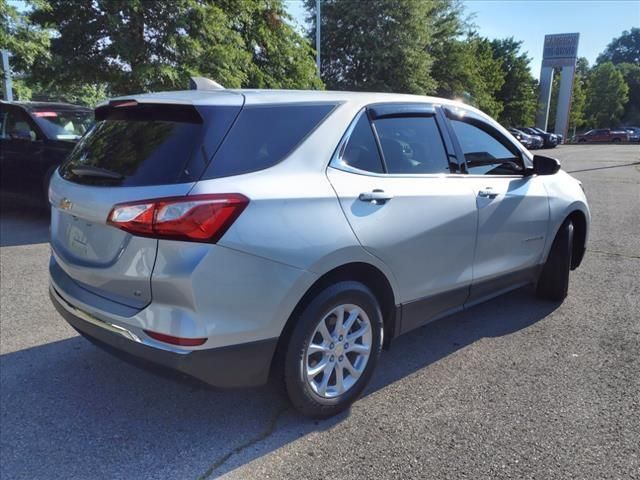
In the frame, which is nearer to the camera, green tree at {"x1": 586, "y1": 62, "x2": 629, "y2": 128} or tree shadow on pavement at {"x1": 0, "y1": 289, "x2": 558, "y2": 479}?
tree shadow on pavement at {"x1": 0, "y1": 289, "x2": 558, "y2": 479}

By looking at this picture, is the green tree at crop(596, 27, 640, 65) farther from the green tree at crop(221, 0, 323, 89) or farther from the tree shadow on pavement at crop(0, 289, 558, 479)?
the tree shadow on pavement at crop(0, 289, 558, 479)

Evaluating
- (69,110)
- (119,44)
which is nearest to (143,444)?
(69,110)

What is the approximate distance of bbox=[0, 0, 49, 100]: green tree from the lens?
10758 mm

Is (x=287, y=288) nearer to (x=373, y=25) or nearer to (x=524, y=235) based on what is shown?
(x=524, y=235)

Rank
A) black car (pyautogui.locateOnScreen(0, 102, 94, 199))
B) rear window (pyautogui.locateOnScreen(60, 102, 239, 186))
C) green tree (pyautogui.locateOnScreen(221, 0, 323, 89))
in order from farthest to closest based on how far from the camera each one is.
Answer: green tree (pyautogui.locateOnScreen(221, 0, 323, 89)) → black car (pyautogui.locateOnScreen(0, 102, 94, 199)) → rear window (pyautogui.locateOnScreen(60, 102, 239, 186))

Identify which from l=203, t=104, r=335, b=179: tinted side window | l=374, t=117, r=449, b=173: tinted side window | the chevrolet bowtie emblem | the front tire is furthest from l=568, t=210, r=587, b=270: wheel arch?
the chevrolet bowtie emblem

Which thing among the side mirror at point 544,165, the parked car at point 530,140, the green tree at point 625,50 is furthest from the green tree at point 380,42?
the green tree at point 625,50

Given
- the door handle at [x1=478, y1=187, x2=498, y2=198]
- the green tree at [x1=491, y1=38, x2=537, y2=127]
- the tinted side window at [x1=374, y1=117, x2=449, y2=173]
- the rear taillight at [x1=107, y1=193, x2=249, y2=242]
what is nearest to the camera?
the rear taillight at [x1=107, y1=193, x2=249, y2=242]

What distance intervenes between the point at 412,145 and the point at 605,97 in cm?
7908

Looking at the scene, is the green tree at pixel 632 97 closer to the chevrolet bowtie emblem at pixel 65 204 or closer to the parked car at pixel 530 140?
the parked car at pixel 530 140

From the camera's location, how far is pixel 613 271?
18.0ft

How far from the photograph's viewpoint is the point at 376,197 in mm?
2779

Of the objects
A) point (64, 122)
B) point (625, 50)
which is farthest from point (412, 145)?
point (625, 50)

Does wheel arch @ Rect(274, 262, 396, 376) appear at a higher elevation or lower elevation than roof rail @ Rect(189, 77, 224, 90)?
lower
